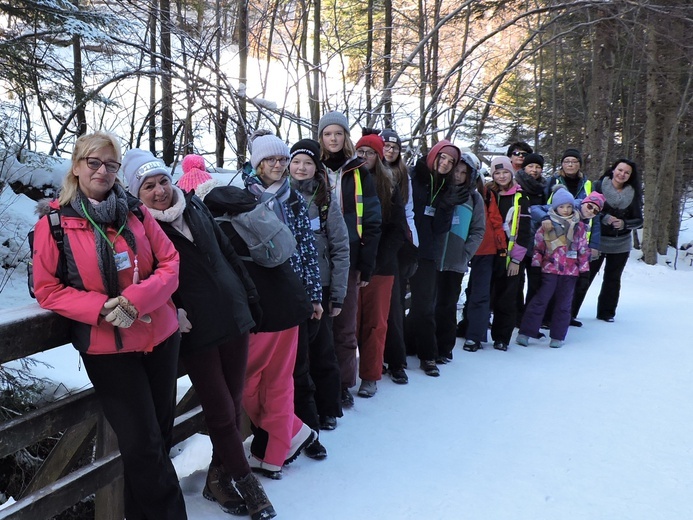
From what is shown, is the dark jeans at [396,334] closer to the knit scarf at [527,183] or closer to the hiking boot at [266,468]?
the hiking boot at [266,468]

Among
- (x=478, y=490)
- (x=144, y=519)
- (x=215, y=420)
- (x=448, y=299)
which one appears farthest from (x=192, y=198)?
Answer: (x=448, y=299)

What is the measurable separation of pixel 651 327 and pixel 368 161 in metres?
4.97

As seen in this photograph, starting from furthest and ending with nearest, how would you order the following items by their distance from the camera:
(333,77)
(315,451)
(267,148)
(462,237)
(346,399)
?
1. (333,77)
2. (462,237)
3. (346,399)
4. (315,451)
5. (267,148)

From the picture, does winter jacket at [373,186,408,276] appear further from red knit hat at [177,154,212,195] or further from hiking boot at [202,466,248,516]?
hiking boot at [202,466,248,516]

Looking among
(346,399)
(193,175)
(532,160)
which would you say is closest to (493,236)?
(532,160)

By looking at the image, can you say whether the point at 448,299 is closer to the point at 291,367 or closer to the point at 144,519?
the point at 291,367

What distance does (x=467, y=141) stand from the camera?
2339 cm

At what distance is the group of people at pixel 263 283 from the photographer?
246 centimetres

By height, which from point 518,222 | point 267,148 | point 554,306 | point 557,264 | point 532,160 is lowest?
point 554,306

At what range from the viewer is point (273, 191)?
→ 353 centimetres

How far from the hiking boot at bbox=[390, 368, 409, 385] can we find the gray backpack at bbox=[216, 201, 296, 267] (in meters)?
2.36

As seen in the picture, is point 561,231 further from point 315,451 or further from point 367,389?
point 315,451

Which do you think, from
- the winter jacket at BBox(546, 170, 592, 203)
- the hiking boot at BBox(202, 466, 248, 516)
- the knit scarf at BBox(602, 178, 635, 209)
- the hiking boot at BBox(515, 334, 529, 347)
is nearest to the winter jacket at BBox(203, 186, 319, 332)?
the hiking boot at BBox(202, 466, 248, 516)

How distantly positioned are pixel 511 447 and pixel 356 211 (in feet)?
6.42
